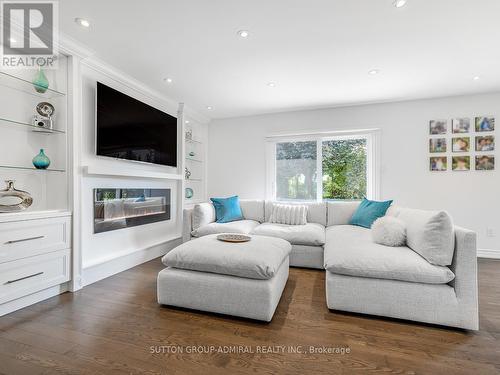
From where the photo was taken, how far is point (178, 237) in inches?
161

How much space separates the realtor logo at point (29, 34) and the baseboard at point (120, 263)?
6.60 feet

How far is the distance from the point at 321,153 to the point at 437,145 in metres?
1.68

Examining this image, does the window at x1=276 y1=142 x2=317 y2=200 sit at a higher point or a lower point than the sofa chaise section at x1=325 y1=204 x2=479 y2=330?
higher

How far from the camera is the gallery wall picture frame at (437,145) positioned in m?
3.73

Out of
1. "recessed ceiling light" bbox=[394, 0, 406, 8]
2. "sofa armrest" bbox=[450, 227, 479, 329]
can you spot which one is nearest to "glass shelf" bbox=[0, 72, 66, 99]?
"recessed ceiling light" bbox=[394, 0, 406, 8]

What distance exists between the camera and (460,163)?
365 centimetres

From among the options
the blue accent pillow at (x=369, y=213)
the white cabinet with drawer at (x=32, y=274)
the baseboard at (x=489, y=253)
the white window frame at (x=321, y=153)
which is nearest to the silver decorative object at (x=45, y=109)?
the white cabinet with drawer at (x=32, y=274)

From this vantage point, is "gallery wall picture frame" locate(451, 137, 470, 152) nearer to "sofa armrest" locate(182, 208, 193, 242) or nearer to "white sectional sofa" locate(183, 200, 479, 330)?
"white sectional sofa" locate(183, 200, 479, 330)

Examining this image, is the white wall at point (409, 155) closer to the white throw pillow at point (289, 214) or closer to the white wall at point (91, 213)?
the white throw pillow at point (289, 214)

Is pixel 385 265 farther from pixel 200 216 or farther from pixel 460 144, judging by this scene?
pixel 460 144

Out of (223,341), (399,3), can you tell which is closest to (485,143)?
(399,3)

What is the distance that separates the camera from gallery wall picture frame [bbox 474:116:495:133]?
3.54 meters

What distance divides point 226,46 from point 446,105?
A: 341cm

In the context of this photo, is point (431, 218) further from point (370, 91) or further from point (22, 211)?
point (22, 211)
